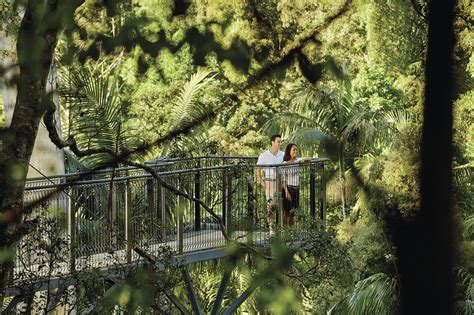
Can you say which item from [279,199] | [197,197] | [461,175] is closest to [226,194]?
[197,197]

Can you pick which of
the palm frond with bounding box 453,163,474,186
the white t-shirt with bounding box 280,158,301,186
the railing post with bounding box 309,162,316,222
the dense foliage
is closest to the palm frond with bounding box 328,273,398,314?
the dense foliage

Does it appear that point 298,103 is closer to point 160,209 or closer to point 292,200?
point 292,200

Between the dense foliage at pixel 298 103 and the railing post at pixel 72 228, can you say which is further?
the railing post at pixel 72 228

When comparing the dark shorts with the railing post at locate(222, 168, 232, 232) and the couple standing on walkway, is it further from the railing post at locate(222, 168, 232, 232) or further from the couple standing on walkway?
the railing post at locate(222, 168, 232, 232)

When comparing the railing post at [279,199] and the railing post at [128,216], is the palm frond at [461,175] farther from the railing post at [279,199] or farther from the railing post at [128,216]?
the railing post at [128,216]

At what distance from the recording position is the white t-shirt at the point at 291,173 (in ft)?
31.9

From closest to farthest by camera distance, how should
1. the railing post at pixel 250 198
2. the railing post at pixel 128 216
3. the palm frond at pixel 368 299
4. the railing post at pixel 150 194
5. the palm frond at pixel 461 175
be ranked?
the palm frond at pixel 461 175
the railing post at pixel 128 216
the railing post at pixel 150 194
the railing post at pixel 250 198
the palm frond at pixel 368 299

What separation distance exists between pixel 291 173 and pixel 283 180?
168 millimetres

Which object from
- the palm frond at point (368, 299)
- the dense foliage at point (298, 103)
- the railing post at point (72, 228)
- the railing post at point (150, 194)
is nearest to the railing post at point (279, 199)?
the dense foliage at point (298, 103)

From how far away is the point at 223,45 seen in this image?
2.22 metres

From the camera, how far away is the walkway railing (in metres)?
7.48

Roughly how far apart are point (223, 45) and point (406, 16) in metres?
1.10

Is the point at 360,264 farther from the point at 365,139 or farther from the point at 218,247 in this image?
the point at 365,139

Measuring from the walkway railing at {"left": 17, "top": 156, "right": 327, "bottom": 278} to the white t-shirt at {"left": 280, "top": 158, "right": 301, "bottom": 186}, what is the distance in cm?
11
